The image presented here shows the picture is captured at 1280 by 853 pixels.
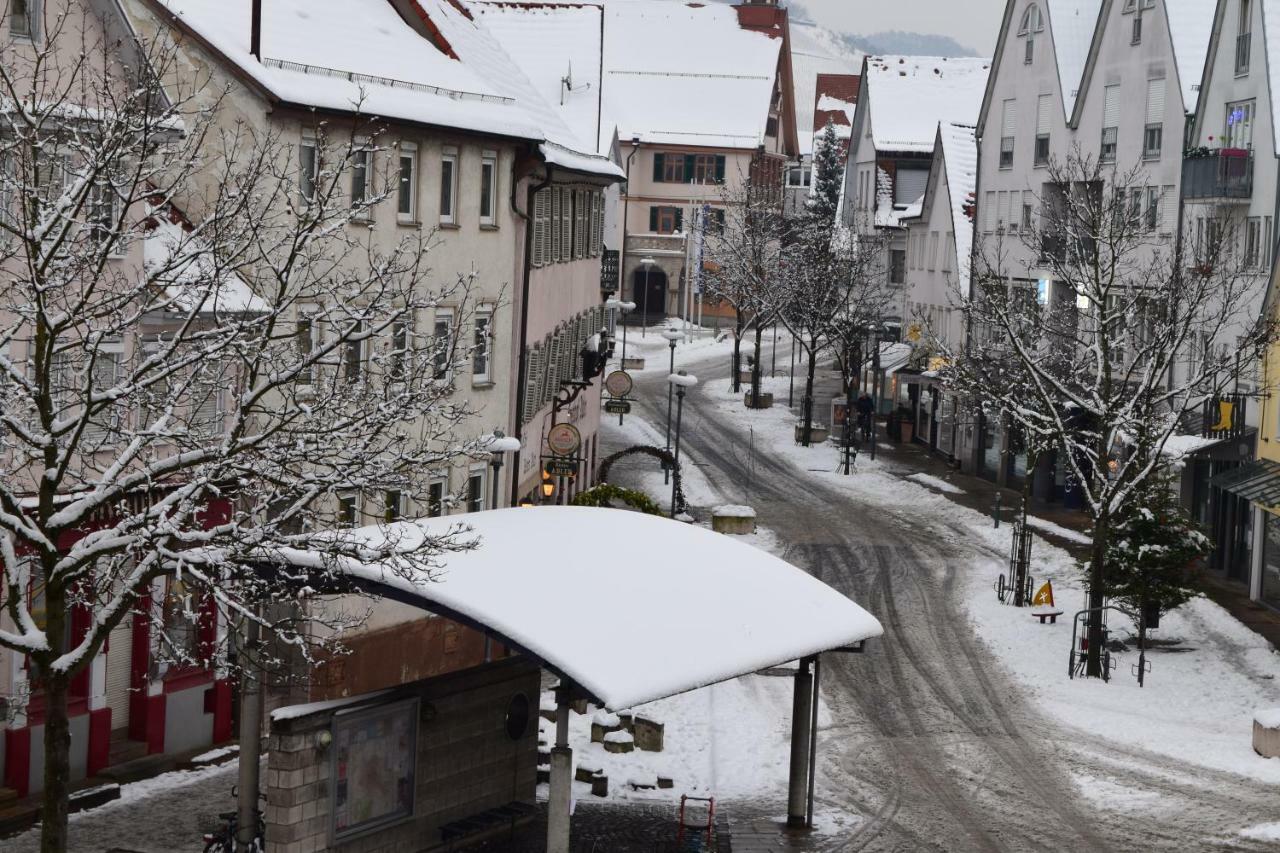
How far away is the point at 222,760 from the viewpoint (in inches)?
1022

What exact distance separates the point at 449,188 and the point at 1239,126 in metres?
20.1

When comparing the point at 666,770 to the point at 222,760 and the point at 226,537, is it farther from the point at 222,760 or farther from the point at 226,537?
the point at 226,537

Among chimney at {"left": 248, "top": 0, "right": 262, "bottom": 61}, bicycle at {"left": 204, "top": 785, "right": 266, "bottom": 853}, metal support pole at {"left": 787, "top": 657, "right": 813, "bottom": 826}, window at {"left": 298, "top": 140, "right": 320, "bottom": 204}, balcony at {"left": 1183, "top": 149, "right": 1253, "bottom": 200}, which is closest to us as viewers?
bicycle at {"left": 204, "top": 785, "right": 266, "bottom": 853}

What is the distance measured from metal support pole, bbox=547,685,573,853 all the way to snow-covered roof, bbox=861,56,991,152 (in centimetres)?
6035

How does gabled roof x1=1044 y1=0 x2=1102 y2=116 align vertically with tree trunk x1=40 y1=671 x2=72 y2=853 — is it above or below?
above

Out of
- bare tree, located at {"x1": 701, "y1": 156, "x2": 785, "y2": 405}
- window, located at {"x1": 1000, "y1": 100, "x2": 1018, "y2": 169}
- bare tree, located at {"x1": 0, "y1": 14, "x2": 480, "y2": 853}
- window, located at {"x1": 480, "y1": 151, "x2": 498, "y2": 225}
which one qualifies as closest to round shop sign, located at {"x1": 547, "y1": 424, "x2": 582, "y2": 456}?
window, located at {"x1": 480, "y1": 151, "x2": 498, "y2": 225}

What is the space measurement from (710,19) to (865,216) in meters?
35.9

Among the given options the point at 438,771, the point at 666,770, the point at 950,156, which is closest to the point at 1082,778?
the point at 666,770

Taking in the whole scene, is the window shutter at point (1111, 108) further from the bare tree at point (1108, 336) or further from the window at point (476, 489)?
the window at point (476, 489)

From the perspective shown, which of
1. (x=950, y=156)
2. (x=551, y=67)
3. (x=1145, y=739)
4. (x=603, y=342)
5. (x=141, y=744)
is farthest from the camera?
(x=551, y=67)

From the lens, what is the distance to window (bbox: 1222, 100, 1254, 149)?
42.8 metres

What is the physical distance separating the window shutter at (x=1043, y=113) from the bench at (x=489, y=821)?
3836 cm

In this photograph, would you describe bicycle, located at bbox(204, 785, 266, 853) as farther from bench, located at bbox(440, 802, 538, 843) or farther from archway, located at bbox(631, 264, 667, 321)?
archway, located at bbox(631, 264, 667, 321)

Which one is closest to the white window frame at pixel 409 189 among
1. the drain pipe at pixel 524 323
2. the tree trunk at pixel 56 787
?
the drain pipe at pixel 524 323
